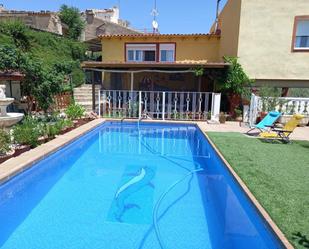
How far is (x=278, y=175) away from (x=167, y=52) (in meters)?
15.2

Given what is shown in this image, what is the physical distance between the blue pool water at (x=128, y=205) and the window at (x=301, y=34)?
9469mm

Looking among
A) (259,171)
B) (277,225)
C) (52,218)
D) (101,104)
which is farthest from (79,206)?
(101,104)

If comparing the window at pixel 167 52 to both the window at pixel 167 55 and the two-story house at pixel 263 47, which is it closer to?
the window at pixel 167 55

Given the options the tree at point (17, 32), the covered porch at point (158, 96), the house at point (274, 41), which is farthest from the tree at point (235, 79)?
the tree at point (17, 32)

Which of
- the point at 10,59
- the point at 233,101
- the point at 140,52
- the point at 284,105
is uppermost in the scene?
the point at 140,52

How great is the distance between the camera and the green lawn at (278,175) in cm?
417

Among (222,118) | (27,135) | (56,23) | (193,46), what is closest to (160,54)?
(193,46)

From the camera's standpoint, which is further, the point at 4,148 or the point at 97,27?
the point at 97,27

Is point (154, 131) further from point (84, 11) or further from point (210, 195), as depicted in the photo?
point (84, 11)

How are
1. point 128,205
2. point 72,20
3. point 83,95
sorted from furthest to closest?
point 72,20
point 83,95
point 128,205

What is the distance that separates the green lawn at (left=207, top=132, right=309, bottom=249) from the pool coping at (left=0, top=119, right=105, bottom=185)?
5541mm

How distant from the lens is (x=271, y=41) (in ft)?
47.0

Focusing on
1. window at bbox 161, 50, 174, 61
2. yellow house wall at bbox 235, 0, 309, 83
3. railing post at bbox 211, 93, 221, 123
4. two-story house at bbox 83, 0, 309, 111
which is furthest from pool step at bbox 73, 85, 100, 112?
yellow house wall at bbox 235, 0, 309, 83

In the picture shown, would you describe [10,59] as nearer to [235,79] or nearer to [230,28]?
[235,79]
